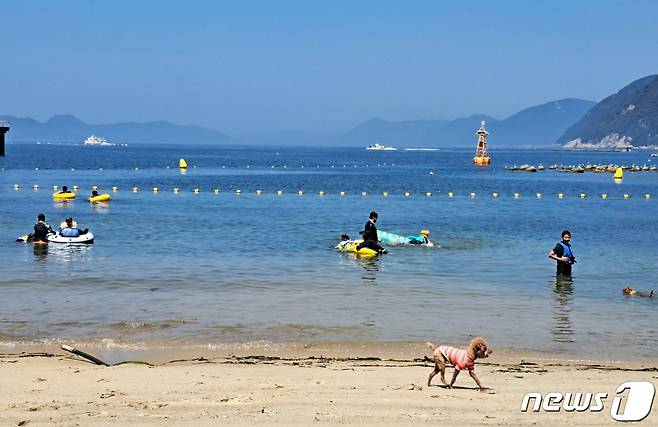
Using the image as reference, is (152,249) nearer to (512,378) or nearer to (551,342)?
(551,342)

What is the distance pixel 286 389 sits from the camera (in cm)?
1229

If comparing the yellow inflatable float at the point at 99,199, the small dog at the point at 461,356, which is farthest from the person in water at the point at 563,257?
the yellow inflatable float at the point at 99,199

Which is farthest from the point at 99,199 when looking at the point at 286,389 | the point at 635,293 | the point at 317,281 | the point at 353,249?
the point at 286,389

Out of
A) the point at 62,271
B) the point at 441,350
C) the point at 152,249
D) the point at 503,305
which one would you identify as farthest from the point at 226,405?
the point at 152,249

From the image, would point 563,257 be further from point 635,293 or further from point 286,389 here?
point 286,389

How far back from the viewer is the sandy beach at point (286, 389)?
1084 cm

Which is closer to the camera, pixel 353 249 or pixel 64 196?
pixel 353 249

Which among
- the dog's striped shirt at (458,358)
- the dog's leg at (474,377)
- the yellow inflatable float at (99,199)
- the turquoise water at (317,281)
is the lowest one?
the turquoise water at (317,281)

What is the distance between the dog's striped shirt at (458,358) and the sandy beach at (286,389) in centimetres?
41

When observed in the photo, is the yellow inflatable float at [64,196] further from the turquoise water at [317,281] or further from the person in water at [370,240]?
the person in water at [370,240]

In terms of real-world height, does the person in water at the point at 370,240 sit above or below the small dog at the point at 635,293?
above

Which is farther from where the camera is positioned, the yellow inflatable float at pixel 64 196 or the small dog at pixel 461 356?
the yellow inflatable float at pixel 64 196

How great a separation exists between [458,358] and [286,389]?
8.17ft

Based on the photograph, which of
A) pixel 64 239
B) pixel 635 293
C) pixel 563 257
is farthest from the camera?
pixel 64 239
